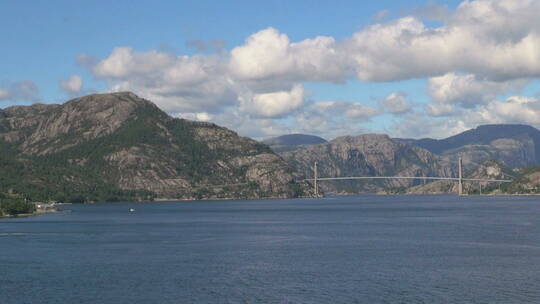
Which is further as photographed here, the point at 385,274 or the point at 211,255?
the point at 211,255

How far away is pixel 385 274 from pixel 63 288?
152ft

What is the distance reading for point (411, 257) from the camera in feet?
413

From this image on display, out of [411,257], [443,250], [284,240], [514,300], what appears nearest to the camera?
[514,300]

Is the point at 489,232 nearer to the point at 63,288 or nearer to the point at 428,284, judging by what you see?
the point at 428,284

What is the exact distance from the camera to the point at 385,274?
346 ft

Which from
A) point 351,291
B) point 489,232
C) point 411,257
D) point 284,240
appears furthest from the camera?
point 489,232

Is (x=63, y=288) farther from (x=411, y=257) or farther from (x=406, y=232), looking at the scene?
(x=406, y=232)

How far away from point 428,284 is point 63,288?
1962 inches

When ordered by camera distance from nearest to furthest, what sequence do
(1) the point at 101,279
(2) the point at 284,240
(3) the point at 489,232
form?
(1) the point at 101,279 < (2) the point at 284,240 < (3) the point at 489,232

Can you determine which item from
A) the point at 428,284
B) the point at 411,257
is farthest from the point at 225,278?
the point at 411,257

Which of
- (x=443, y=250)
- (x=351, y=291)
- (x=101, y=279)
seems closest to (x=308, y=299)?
(x=351, y=291)

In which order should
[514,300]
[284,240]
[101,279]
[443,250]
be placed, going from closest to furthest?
[514,300] < [101,279] < [443,250] < [284,240]

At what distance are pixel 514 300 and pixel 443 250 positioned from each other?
52707 mm

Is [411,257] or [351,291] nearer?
[351,291]
